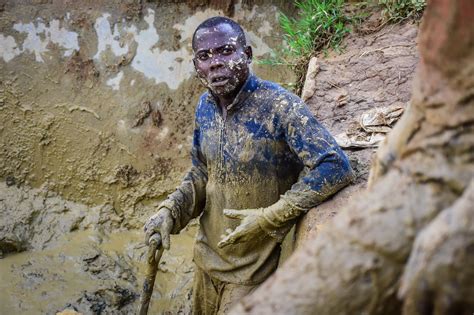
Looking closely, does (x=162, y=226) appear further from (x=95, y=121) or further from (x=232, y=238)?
(x=95, y=121)

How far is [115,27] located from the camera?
5141 millimetres

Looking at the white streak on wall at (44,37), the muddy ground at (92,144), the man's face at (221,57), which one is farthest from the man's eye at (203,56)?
the white streak on wall at (44,37)

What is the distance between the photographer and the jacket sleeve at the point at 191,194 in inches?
116

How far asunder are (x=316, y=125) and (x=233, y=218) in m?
0.54

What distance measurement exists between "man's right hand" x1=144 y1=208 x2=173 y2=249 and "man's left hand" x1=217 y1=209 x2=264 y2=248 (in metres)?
0.37

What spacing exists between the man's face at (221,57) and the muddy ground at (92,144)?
2.35 m

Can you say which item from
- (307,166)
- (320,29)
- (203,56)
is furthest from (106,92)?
(307,166)

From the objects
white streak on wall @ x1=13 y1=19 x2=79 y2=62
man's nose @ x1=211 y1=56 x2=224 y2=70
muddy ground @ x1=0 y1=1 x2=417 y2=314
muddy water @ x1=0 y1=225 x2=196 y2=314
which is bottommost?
muddy water @ x1=0 y1=225 x2=196 y2=314

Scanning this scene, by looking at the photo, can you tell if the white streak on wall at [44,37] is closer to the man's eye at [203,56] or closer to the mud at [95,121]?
the mud at [95,121]

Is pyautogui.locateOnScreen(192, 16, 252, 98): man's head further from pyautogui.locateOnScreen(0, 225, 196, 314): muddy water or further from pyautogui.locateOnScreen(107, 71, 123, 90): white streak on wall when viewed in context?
pyautogui.locateOnScreen(107, 71, 123, 90): white streak on wall

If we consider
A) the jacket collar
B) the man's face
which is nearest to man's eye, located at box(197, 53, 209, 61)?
the man's face

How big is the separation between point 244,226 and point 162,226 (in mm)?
502

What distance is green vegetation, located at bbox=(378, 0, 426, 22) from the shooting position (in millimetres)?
4141

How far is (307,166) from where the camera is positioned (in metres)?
2.54
